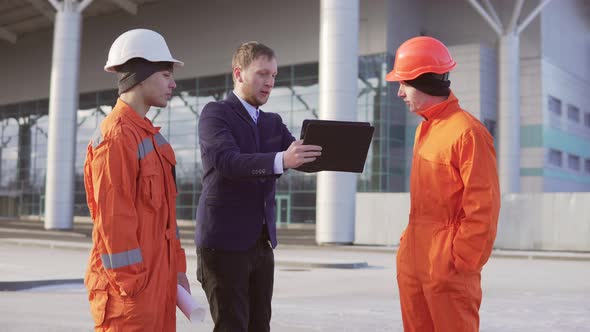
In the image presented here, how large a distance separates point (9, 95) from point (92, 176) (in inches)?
2303

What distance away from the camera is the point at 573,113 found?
1757 inches

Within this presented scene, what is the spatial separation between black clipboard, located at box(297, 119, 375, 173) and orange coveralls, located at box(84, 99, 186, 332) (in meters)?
0.68

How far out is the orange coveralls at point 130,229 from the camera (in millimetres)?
2928

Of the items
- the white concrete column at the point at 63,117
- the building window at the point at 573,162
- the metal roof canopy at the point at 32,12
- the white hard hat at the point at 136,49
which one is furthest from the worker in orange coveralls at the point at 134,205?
the building window at the point at 573,162

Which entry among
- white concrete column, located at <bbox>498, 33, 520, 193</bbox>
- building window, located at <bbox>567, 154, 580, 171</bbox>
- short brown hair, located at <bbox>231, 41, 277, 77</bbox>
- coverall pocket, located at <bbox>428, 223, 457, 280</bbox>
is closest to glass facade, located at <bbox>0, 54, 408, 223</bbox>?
white concrete column, located at <bbox>498, 33, 520, 193</bbox>

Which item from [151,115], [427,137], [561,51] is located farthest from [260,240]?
[151,115]

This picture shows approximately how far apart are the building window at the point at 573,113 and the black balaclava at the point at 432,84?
43.2m

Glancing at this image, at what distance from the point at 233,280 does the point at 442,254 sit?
3.60ft

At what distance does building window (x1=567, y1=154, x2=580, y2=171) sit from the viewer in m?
43.7

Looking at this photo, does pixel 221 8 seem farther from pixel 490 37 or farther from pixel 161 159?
pixel 161 159

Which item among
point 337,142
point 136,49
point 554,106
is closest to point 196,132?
point 554,106

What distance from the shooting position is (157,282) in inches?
120

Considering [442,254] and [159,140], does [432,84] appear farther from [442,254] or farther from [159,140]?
[159,140]

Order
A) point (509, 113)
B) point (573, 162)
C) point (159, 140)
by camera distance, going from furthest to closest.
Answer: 1. point (573, 162)
2. point (509, 113)
3. point (159, 140)
